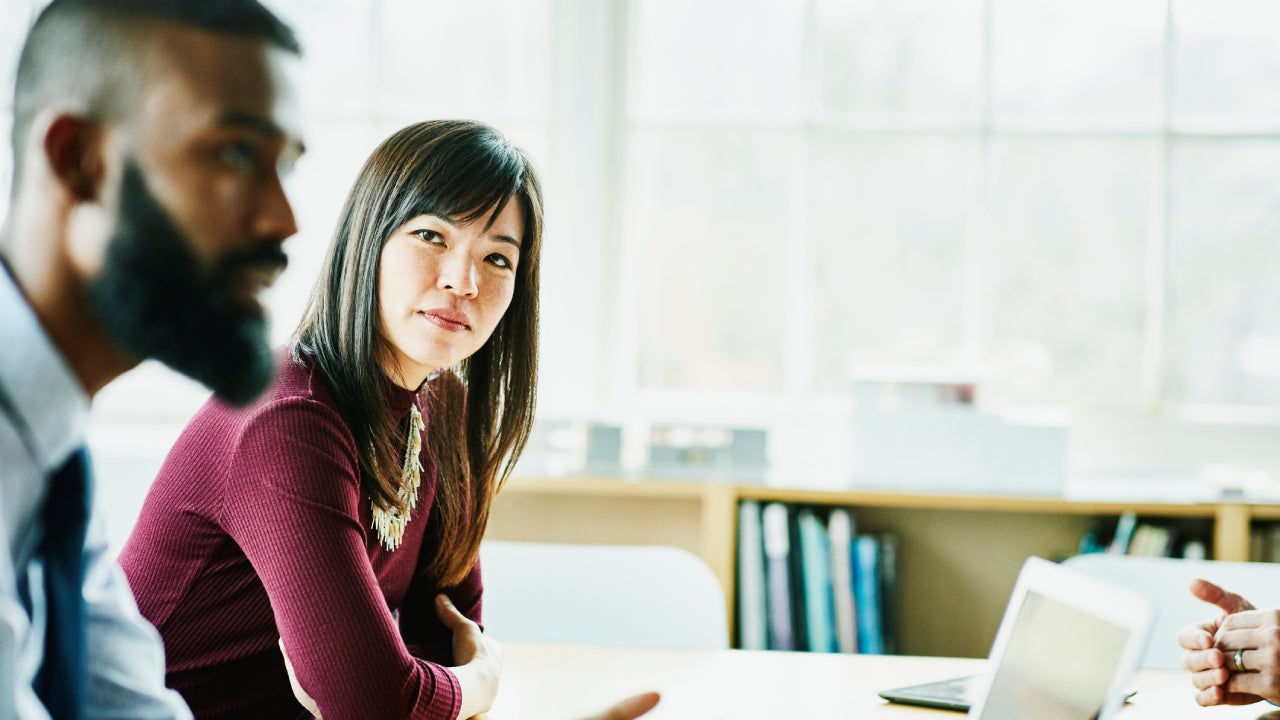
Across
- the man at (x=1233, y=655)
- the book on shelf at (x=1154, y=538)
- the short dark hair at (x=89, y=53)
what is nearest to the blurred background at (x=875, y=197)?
the book on shelf at (x=1154, y=538)

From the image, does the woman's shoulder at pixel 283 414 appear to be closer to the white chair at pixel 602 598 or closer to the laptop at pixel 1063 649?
the white chair at pixel 602 598

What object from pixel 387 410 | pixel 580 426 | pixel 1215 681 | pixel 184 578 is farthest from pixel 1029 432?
pixel 184 578

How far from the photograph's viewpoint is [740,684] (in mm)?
1482

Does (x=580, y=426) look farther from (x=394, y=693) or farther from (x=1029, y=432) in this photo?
(x=394, y=693)

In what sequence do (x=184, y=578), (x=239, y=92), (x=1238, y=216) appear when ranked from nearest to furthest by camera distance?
(x=239, y=92) → (x=184, y=578) → (x=1238, y=216)

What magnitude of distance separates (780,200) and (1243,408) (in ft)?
4.54

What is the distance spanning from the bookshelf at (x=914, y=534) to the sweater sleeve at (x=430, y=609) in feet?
3.54

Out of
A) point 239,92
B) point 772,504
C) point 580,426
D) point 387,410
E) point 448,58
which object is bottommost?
point 772,504

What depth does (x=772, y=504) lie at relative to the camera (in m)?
2.85

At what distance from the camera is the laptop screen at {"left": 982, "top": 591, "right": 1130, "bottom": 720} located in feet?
3.65

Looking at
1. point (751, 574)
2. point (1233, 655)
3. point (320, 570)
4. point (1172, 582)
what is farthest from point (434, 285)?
Answer: point (751, 574)

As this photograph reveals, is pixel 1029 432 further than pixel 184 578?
Yes

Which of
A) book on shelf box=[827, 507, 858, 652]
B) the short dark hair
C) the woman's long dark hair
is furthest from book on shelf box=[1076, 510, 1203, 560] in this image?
the short dark hair

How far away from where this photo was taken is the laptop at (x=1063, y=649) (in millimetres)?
1091
